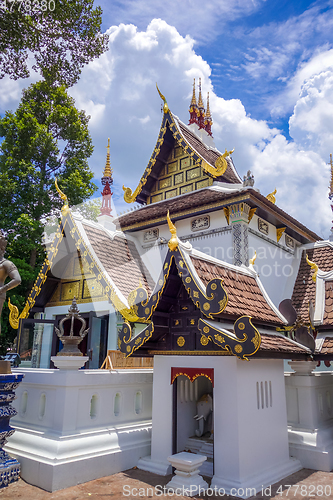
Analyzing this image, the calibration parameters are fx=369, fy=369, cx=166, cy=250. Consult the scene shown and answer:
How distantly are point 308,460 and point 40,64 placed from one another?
9138mm

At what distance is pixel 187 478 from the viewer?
17.6ft

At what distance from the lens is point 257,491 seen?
5.27 meters

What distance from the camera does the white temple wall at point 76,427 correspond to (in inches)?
220

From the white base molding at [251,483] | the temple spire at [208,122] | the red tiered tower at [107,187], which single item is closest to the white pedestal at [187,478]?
the white base molding at [251,483]

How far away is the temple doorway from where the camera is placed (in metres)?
6.59

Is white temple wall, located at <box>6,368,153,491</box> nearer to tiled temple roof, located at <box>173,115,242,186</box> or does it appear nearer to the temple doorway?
the temple doorway

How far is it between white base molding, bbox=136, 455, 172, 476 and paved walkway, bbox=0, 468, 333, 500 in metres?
0.10

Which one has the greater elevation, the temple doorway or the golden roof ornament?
the golden roof ornament

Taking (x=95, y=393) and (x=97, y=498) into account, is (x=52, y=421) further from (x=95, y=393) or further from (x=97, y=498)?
(x=97, y=498)

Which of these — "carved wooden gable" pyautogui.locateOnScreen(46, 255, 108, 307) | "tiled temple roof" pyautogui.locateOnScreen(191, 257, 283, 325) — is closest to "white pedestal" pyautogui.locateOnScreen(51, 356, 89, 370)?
"tiled temple roof" pyautogui.locateOnScreen(191, 257, 283, 325)

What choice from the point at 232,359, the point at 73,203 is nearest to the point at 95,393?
the point at 232,359

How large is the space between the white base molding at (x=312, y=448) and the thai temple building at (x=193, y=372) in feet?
0.07

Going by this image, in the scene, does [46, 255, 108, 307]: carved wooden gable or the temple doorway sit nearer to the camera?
the temple doorway

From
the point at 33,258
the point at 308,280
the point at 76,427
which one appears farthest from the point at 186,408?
the point at 33,258
